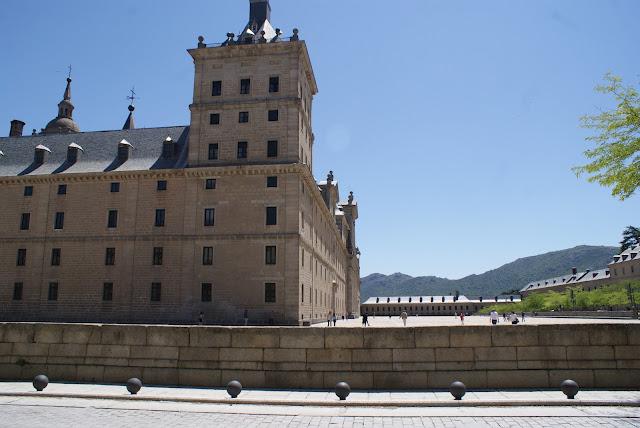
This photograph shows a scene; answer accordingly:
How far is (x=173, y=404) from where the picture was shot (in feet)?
39.5

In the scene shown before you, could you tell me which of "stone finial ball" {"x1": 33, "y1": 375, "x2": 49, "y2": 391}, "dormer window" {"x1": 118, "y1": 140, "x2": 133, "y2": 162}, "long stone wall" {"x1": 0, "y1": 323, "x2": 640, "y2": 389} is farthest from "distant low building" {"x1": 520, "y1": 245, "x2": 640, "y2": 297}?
"stone finial ball" {"x1": 33, "y1": 375, "x2": 49, "y2": 391}

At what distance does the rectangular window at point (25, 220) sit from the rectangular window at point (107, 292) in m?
10.6

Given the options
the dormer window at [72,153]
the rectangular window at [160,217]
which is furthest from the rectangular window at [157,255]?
the dormer window at [72,153]

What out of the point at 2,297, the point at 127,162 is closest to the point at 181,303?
the point at 127,162

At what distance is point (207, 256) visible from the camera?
41594mm

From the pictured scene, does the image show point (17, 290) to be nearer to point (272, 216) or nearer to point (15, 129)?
point (272, 216)

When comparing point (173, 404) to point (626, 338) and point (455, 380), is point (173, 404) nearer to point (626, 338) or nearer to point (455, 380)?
point (455, 380)

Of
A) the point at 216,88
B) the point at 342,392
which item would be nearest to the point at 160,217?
the point at 216,88

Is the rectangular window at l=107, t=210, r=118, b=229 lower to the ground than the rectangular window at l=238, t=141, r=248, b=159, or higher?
lower

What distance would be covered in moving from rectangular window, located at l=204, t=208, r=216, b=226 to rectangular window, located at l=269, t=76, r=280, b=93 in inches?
475

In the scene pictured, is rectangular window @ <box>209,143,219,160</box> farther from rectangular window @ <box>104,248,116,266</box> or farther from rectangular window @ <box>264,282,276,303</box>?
rectangular window @ <box>264,282,276,303</box>

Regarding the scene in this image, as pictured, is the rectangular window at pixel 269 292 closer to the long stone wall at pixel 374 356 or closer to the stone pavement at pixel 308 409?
the long stone wall at pixel 374 356

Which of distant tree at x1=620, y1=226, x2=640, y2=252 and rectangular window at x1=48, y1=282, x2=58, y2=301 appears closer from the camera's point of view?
rectangular window at x1=48, y1=282, x2=58, y2=301

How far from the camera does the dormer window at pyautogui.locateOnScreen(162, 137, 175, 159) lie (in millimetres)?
46438
